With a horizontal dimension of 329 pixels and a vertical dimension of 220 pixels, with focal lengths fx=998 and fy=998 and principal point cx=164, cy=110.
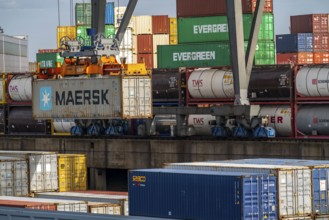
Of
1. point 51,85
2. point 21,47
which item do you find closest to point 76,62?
point 51,85

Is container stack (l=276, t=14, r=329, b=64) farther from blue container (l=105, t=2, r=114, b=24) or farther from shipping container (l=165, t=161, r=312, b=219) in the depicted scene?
shipping container (l=165, t=161, r=312, b=219)

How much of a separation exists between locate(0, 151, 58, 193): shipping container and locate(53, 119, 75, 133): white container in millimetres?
26390

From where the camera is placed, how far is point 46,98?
59469mm

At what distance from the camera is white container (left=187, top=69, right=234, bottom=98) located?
6875 cm

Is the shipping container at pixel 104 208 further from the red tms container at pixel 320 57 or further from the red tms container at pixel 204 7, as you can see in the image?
the red tms container at pixel 320 57

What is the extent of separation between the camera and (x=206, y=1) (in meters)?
79.1

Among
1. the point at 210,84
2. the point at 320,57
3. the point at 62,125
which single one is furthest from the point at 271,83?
the point at 320,57

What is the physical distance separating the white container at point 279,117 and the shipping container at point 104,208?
24280 mm

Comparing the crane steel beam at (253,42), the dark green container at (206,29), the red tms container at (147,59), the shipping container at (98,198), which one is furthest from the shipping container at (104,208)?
the red tms container at (147,59)

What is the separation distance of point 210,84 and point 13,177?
2330cm

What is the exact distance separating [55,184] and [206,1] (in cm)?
3146

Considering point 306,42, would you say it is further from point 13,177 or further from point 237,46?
point 13,177

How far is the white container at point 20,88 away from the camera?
78625 millimetres

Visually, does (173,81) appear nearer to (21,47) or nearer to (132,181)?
(132,181)
